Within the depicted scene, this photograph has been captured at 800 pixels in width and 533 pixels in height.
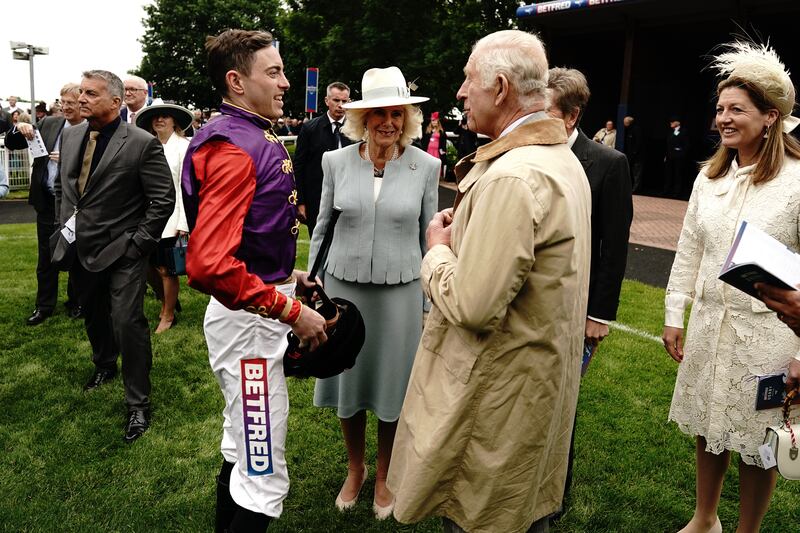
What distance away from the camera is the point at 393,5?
86.0 feet

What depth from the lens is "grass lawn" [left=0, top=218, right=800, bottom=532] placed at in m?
3.20

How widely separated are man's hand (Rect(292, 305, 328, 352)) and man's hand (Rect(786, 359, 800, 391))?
6.12 ft

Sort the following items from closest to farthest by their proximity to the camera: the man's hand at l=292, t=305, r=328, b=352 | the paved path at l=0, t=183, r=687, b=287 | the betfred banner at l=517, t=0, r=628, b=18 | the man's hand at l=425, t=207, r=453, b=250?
the man's hand at l=425, t=207, r=453, b=250, the man's hand at l=292, t=305, r=328, b=352, the paved path at l=0, t=183, r=687, b=287, the betfred banner at l=517, t=0, r=628, b=18

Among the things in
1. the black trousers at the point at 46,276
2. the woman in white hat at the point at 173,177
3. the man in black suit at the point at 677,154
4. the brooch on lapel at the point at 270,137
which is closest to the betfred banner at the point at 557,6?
the man in black suit at the point at 677,154

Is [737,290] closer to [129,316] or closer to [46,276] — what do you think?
[129,316]

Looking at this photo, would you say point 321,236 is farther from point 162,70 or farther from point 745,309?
point 162,70

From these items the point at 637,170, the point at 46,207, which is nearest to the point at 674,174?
the point at 637,170

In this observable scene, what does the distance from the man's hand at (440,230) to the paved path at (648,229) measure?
6.72 metres

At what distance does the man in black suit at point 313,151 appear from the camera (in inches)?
257

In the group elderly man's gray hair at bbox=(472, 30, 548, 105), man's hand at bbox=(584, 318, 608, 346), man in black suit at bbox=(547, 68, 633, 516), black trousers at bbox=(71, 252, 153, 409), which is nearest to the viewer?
elderly man's gray hair at bbox=(472, 30, 548, 105)

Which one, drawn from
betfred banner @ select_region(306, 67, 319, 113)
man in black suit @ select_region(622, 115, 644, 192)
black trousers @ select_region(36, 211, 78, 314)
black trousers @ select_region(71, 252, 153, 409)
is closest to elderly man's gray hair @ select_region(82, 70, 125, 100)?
black trousers @ select_region(71, 252, 153, 409)

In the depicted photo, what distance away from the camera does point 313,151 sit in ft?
21.6

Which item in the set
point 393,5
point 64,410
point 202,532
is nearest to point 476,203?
point 202,532

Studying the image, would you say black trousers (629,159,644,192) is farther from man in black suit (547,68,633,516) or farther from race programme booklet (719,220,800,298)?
race programme booklet (719,220,800,298)
